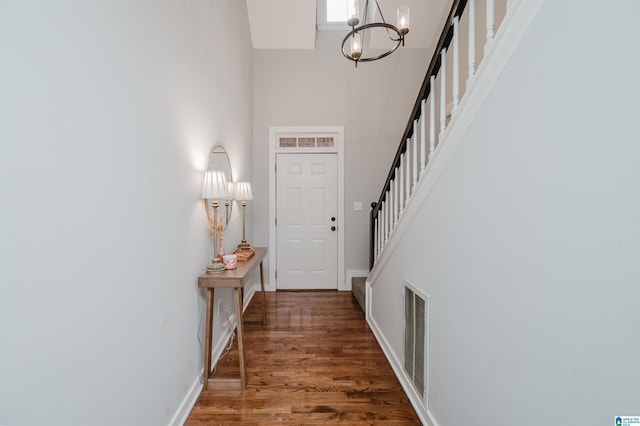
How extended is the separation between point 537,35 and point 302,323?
9.44 feet

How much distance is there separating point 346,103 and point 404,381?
344 cm

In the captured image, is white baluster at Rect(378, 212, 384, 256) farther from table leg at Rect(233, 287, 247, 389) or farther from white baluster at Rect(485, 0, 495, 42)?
white baluster at Rect(485, 0, 495, 42)

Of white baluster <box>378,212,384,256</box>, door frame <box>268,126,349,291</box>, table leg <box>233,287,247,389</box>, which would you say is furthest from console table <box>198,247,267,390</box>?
door frame <box>268,126,349,291</box>

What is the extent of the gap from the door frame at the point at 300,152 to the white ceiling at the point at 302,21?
3.74 feet

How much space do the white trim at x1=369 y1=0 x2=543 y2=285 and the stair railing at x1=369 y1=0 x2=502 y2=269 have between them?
0.21ft

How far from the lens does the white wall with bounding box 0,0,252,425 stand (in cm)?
76

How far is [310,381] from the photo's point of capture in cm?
203

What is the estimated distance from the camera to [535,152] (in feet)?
2.90

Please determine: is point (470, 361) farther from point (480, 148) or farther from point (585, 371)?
point (480, 148)

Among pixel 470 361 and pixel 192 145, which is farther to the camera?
pixel 192 145

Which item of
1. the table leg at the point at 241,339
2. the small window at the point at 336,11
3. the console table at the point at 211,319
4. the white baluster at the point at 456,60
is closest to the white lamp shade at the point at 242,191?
the console table at the point at 211,319

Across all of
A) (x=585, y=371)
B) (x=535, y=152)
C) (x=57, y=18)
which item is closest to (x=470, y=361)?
(x=585, y=371)

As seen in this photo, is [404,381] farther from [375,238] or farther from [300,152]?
[300,152]

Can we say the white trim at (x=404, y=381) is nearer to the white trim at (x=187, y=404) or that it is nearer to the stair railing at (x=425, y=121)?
the stair railing at (x=425, y=121)
